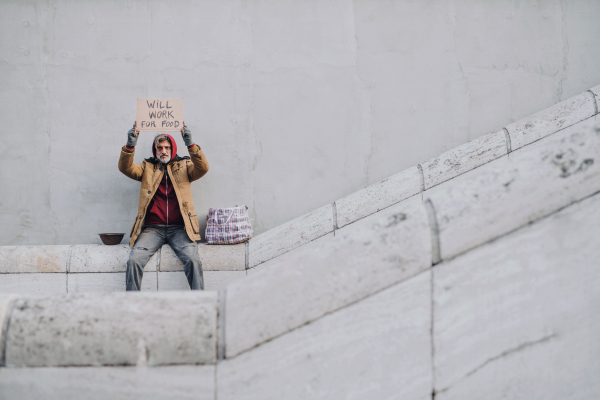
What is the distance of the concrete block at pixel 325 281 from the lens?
1.17 meters

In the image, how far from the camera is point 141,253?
3387 millimetres

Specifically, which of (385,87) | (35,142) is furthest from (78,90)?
(385,87)

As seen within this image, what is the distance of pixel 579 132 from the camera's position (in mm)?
1254

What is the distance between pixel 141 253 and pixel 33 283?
1197 mm

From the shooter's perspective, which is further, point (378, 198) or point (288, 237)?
point (378, 198)

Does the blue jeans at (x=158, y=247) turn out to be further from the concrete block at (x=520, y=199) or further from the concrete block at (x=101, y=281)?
the concrete block at (x=520, y=199)

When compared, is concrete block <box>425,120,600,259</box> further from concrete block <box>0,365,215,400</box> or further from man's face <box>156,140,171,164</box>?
man's face <box>156,140,171,164</box>

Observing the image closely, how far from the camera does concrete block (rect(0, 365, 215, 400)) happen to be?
44.4 inches

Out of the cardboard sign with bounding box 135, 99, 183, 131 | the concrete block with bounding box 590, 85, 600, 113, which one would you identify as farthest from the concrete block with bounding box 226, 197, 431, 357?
the concrete block with bounding box 590, 85, 600, 113

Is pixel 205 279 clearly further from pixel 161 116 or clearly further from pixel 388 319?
pixel 388 319

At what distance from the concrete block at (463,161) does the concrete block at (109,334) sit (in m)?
3.18

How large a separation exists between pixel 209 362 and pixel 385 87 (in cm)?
398

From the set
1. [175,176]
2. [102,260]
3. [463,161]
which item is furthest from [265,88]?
[102,260]

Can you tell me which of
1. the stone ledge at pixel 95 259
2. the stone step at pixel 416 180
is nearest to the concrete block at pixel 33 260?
the stone ledge at pixel 95 259
